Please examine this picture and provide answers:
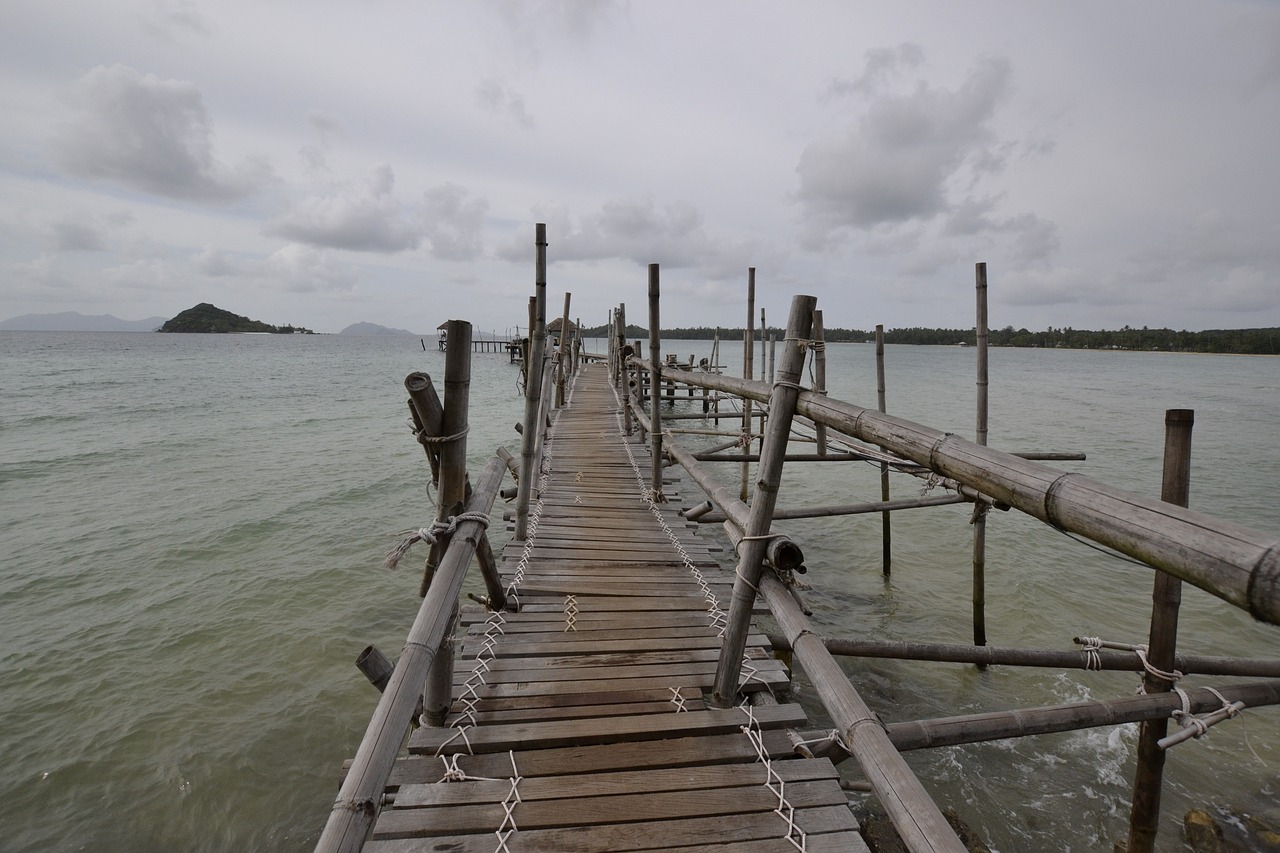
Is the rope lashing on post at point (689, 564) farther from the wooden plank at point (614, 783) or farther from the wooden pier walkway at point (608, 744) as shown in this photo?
the wooden plank at point (614, 783)

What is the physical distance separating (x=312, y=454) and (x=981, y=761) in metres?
16.9

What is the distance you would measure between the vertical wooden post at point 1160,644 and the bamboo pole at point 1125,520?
6.86 ft

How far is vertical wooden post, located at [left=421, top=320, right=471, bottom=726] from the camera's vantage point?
8.91 feet

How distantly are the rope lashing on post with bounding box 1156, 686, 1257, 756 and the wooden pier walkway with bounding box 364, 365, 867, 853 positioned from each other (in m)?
2.12

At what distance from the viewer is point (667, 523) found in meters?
6.24

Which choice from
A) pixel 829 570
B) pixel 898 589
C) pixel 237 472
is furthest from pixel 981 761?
pixel 237 472

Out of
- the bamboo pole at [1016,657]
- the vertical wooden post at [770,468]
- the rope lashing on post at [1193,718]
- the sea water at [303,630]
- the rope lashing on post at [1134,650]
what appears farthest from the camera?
the sea water at [303,630]

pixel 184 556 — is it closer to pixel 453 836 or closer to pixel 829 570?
pixel 453 836

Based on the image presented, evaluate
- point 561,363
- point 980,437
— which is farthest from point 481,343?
point 980,437

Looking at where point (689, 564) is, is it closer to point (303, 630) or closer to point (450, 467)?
point (450, 467)

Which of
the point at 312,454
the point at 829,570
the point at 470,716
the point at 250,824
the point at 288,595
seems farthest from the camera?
the point at 312,454

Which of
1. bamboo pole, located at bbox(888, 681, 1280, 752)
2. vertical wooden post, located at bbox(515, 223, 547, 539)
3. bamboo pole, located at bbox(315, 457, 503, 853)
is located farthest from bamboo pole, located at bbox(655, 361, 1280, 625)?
vertical wooden post, located at bbox(515, 223, 547, 539)

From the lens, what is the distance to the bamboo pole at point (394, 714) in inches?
66.1

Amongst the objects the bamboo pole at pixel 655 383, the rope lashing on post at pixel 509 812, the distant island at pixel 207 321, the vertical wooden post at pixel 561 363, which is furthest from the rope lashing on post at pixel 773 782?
the distant island at pixel 207 321
